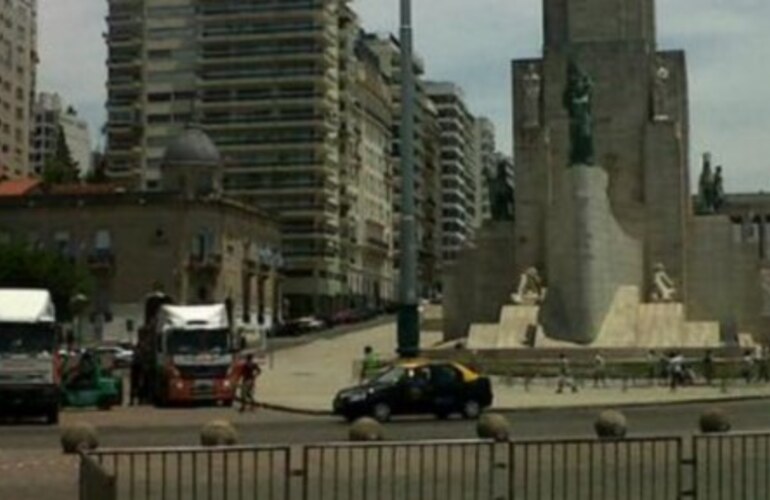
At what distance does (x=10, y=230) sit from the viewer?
87.1 meters

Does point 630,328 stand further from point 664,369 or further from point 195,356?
point 195,356

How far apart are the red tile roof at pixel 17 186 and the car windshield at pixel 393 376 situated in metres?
67.3

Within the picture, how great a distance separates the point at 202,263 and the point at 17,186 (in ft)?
75.9

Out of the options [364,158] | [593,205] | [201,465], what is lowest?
[201,465]

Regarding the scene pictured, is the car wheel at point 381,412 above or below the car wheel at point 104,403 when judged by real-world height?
above

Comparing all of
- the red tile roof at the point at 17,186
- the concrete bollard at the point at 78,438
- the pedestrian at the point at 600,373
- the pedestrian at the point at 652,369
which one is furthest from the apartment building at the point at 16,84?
the concrete bollard at the point at 78,438

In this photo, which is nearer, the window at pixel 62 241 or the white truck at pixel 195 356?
the white truck at pixel 195 356

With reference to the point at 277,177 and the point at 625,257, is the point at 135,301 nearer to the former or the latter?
the point at 277,177

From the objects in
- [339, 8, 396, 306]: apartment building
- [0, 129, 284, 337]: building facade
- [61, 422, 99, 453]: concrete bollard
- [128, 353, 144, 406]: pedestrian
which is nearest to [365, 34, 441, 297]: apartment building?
[339, 8, 396, 306]: apartment building

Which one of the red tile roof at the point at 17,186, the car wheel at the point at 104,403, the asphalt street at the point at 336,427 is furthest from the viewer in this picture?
the red tile roof at the point at 17,186

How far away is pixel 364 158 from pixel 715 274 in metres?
69.6

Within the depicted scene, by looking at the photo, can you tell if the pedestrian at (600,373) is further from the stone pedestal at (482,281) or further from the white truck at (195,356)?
the stone pedestal at (482,281)

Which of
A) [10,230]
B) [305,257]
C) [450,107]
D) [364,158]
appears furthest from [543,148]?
[450,107]

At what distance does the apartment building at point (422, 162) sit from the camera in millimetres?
140500
